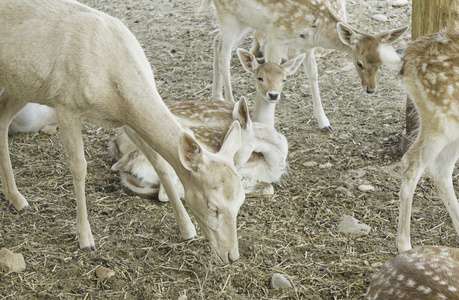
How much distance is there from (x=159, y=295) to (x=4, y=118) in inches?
72.8

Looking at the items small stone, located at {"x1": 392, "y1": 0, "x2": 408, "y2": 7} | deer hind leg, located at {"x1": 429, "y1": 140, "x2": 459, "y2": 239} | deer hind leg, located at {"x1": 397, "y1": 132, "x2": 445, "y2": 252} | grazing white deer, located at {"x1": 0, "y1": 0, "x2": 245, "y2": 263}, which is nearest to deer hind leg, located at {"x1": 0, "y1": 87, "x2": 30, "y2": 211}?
grazing white deer, located at {"x1": 0, "y1": 0, "x2": 245, "y2": 263}

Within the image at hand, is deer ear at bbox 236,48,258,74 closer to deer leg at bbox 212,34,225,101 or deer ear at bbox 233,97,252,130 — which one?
deer ear at bbox 233,97,252,130

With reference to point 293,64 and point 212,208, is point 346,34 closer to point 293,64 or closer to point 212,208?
point 293,64

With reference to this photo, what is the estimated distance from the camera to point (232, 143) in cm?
356

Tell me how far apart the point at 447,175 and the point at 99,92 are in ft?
7.97

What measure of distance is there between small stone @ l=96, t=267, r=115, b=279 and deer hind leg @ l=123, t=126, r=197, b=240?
0.63 meters

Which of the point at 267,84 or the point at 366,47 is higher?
the point at 366,47

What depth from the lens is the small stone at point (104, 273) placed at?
12.1 ft

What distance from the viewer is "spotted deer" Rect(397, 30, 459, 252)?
12.7ft

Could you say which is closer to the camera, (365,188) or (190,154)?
(190,154)

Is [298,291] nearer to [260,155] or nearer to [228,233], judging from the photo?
[228,233]

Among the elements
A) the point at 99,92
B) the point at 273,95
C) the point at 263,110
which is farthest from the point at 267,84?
the point at 99,92

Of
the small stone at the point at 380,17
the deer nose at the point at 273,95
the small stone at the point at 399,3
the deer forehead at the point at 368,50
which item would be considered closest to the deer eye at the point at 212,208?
the deer nose at the point at 273,95

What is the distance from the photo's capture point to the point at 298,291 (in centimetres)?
364
